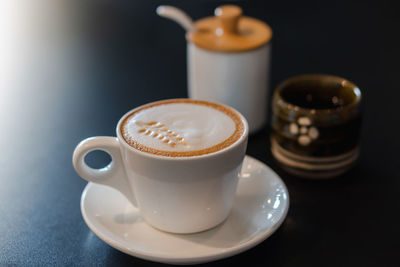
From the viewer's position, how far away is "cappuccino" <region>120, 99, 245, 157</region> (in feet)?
2.01

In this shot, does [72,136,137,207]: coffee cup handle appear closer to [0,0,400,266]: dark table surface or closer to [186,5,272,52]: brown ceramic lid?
[0,0,400,266]: dark table surface

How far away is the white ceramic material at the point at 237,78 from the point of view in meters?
0.88

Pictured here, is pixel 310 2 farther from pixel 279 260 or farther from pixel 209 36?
pixel 279 260

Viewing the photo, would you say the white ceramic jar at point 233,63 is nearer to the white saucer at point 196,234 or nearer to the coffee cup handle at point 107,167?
the white saucer at point 196,234

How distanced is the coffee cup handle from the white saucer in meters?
0.03

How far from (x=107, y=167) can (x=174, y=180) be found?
4.4 inches

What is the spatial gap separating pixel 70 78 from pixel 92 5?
398 millimetres

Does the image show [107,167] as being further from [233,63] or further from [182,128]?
[233,63]

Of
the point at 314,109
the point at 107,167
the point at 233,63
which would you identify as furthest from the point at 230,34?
the point at 107,167

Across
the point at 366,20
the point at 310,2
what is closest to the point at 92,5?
the point at 310,2

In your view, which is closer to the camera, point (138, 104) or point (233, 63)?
point (233, 63)

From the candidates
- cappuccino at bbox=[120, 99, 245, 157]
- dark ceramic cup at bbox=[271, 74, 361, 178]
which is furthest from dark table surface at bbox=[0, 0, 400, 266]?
cappuccino at bbox=[120, 99, 245, 157]

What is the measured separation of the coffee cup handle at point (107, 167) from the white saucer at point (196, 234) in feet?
0.11

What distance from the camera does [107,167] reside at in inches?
26.0
